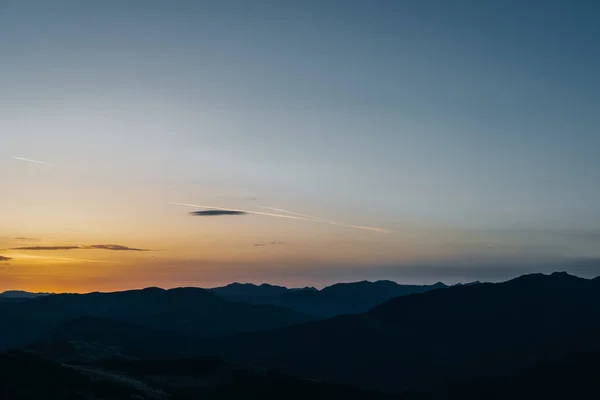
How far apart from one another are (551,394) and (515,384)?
39.4 feet

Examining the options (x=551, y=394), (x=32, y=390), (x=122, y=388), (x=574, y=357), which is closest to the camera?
(x=32, y=390)

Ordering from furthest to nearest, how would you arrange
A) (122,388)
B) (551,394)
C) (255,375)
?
(551,394) < (255,375) < (122,388)

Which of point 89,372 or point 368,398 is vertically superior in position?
point 89,372

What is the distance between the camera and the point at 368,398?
152875 millimetres

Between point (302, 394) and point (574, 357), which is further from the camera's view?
point (574, 357)

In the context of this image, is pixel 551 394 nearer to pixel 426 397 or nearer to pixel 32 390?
pixel 426 397

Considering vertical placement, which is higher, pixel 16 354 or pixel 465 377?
pixel 16 354

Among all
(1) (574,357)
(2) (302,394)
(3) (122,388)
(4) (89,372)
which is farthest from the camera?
(1) (574,357)

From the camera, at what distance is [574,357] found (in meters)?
180

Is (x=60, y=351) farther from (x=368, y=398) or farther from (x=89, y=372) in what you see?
(x=368, y=398)

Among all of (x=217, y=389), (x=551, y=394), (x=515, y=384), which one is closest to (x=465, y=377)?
(x=515, y=384)

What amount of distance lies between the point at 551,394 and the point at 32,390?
5663 inches

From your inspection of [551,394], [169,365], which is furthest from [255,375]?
[551,394]

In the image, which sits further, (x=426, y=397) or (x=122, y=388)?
(x=426, y=397)
